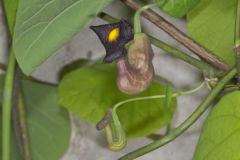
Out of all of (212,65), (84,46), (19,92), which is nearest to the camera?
(212,65)

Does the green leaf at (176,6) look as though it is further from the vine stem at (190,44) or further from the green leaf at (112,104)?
the green leaf at (112,104)

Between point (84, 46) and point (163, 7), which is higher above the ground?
point (163, 7)

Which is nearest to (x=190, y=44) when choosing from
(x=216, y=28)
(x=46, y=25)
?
(x=216, y=28)

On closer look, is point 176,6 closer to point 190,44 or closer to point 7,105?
point 190,44

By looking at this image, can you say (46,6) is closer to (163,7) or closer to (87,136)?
(163,7)

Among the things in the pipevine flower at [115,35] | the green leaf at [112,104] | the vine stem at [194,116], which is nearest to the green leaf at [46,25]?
the pipevine flower at [115,35]

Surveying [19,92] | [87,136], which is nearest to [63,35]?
[19,92]
